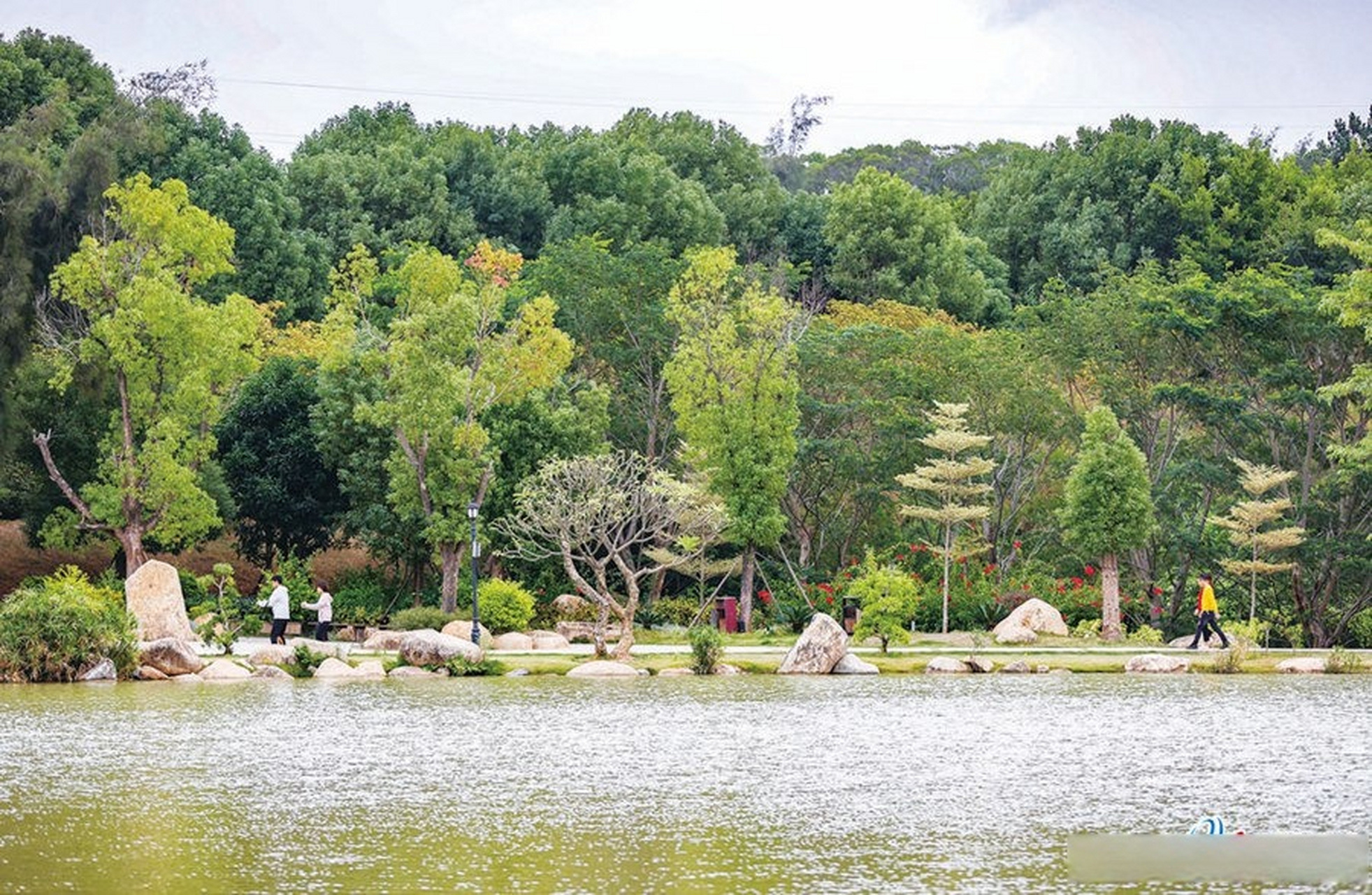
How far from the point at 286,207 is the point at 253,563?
16.7 m

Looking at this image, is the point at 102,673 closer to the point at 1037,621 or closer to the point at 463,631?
the point at 463,631

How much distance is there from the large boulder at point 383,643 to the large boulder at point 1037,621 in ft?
42.4

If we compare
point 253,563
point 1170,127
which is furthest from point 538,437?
point 1170,127

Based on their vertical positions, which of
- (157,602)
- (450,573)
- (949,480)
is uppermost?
(949,480)

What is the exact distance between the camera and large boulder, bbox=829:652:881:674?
34.1m

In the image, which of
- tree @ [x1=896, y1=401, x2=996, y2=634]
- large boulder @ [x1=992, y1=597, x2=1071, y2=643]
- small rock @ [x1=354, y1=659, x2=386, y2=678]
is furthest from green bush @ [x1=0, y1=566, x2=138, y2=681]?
large boulder @ [x1=992, y1=597, x2=1071, y2=643]

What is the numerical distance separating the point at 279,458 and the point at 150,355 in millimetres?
5283

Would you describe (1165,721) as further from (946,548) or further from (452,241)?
(452,241)

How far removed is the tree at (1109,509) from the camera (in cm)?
4119

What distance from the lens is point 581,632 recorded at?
1583 inches

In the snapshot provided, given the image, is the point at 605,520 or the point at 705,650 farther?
the point at 605,520

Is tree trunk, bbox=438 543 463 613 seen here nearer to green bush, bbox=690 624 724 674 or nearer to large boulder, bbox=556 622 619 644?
large boulder, bbox=556 622 619 644

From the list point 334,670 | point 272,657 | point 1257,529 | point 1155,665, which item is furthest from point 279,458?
point 1257,529

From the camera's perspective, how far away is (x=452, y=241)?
222ft
